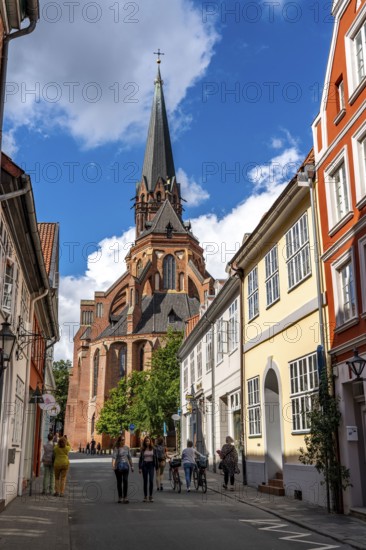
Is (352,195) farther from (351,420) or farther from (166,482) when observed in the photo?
(166,482)

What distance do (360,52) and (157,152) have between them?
82632 mm

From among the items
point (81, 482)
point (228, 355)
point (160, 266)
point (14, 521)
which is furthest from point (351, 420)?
point (160, 266)

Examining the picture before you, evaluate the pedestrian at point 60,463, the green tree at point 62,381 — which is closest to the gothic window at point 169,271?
the green tree at point 62,381

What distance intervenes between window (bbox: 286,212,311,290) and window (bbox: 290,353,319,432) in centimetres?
206

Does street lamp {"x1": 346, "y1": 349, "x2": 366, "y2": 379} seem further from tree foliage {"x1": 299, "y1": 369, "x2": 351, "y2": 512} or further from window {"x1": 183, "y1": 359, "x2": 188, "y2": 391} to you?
window {"x1": 183, "y1": 359, "x2": 188, "y2": 391}

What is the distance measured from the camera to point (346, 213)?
13.0 metres

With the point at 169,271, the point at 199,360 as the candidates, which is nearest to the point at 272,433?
the point at 199,360

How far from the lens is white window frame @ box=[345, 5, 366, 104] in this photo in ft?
42.6

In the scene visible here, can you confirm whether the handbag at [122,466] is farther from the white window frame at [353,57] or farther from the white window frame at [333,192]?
the white window frame at [353,57]

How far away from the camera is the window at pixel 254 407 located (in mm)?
19234

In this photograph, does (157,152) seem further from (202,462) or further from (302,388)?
(302,388)

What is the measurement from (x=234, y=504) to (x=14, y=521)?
5.75m

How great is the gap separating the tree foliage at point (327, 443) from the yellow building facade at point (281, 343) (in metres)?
0.74

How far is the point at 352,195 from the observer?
1291 cm
